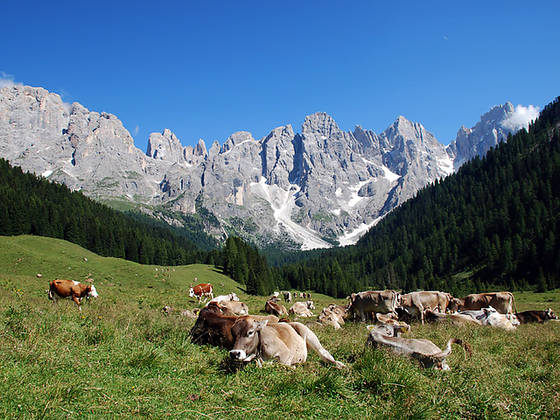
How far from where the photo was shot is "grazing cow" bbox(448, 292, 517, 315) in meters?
23.6

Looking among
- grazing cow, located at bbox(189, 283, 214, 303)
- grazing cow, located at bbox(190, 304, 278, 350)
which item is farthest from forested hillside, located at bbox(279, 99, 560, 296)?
grazing cow, located at bbox(190, 304, 278, 350)

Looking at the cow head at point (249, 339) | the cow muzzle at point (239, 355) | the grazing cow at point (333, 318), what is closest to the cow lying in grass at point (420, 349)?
the cow head at point (249, 339)

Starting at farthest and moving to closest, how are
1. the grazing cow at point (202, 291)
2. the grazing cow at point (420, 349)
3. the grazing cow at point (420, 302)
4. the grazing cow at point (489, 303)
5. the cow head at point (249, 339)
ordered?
the grazing cow at point (202, 291) → the grazing cow at point (489, 303) → the grazing cow at point (420, 302) → the grazing cow at point (420, 349) → the cow head at point (249, 339)

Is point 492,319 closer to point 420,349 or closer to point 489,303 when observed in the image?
point 489,303

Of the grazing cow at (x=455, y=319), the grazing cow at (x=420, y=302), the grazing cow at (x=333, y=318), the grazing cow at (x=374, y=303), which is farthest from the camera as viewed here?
the grazing cow at (x=420, y=302)

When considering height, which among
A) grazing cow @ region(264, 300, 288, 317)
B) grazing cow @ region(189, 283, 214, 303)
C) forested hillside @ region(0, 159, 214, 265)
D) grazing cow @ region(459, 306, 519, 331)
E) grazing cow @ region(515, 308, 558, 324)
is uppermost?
forested hillside @ region(0, 159, 214, 265)

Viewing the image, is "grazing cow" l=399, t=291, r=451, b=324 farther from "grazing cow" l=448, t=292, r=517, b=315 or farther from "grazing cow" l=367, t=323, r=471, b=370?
"grazing cow" l=367, t=323, r=471, b=370

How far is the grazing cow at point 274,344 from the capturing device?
722cm

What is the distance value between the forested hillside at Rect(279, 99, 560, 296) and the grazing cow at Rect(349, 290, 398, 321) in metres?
64.3

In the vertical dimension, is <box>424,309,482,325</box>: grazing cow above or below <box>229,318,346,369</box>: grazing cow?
below

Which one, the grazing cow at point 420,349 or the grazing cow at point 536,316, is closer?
the grazing cow at point 420,349

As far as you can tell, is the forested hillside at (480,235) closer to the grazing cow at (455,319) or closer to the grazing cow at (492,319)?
the grazing cow at (492,319)

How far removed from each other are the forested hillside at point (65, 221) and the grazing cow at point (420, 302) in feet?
246

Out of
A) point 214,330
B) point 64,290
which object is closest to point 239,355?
point 214,330
